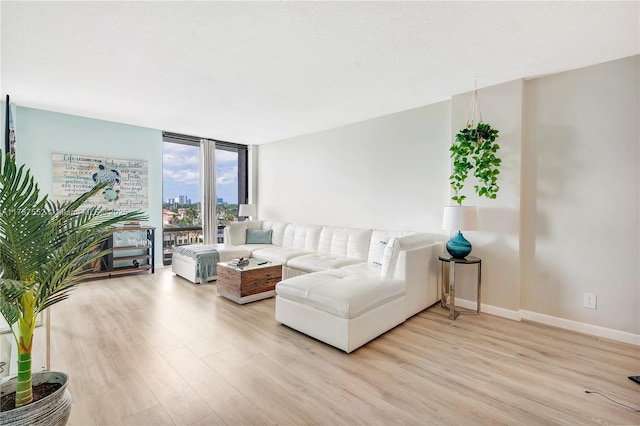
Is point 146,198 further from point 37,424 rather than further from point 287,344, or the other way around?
point 37,424

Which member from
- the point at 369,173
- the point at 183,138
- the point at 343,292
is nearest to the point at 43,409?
the point at 343,292

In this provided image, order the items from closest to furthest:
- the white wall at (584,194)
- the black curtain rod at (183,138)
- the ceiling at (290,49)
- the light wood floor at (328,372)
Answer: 1. the light wood floor at (328,372)
2. the ceiling at (290,49)
3. the white wall at (584,194)
4. the black curtain rod at (183,138)

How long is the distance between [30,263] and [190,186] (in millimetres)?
4946

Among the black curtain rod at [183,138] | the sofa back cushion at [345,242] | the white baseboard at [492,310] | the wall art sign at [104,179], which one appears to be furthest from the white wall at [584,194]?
the wall art sign at [104,179]

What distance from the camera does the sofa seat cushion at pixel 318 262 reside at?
391 cm

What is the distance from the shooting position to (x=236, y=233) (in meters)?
5.43

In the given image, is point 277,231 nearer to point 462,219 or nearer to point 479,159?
point 462,219

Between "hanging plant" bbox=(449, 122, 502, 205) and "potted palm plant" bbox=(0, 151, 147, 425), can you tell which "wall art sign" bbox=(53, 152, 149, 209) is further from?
"hanging plant" bbox=(449, 122, 502, 205)

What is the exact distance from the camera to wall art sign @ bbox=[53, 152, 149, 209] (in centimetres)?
448

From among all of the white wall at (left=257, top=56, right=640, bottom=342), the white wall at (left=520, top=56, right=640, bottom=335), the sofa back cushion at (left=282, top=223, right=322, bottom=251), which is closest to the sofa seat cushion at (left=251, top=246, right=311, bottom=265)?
the sofa back cushion at (left=282, top=223, right=322, bottom=251)

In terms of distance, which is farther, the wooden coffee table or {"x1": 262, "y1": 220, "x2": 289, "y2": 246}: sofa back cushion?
{"x1": 262, "y1": 220, "x2": 289, "y2": 246}: sofa back cushion

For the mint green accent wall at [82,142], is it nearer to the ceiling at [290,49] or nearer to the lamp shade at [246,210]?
the ceiling at [290,49]

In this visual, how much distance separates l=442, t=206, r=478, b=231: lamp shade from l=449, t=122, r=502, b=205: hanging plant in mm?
253

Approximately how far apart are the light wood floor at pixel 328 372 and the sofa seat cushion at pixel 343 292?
33 cm
